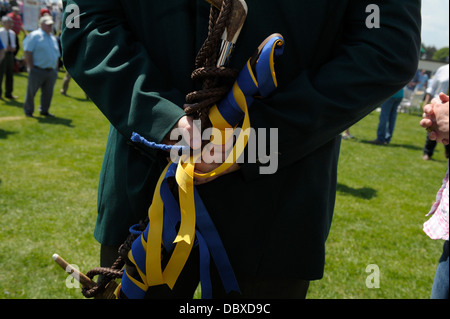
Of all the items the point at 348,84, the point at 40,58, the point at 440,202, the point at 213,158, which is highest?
the point at 348,84

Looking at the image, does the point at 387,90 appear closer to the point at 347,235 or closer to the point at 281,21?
the point at 281,21

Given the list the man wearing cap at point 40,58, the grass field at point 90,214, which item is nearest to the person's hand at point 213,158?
the grass field at point 90,214

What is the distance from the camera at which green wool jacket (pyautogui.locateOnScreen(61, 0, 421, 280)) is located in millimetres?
1189

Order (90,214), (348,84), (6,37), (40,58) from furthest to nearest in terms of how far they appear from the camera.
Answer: (6,37) < (40,58) < (90,214) < (348,84)

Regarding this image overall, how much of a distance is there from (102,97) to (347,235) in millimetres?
3598

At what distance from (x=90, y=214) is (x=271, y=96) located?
11.3 ft

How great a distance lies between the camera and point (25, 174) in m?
5.28

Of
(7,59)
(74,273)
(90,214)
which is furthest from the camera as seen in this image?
(7,59)

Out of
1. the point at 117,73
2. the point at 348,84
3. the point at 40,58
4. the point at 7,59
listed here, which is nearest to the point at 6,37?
the point at 7,59

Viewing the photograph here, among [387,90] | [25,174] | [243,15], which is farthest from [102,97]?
[25,174]

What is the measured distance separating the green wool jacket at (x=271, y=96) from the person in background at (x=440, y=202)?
62 centimetres

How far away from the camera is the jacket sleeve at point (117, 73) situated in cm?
123

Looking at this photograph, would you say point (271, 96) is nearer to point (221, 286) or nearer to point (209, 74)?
point (209, 74)

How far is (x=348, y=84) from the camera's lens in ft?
3.84
